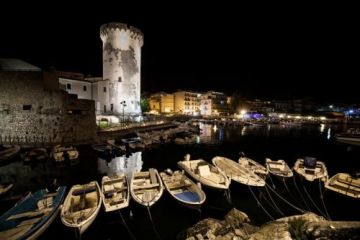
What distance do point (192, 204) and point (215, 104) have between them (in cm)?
7965

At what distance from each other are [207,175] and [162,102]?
72.4 meters

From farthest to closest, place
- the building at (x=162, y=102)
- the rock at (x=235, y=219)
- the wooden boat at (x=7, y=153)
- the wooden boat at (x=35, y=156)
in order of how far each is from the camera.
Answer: the building at (x=162, y=102)
the wooden boat at (x=35, y=156)
the wooden boat at (x=7, y=153)
the rock at (x=235, y=219)

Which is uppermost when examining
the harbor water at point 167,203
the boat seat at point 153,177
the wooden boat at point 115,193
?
the boat seat at point 153,177

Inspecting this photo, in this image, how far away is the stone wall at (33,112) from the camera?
1936 cm

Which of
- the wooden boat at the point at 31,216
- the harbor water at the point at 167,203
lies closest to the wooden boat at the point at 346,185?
the harbor water at the point at 167,203

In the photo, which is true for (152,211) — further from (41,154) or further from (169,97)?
(169,97)

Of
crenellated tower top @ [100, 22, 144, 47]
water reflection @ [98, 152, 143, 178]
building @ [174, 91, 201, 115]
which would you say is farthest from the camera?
building @ [174, 91, 201, 115]

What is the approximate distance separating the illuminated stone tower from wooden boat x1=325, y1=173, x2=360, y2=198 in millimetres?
31919

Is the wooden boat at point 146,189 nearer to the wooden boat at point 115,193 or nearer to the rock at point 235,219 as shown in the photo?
the wooden boat at point 115,193

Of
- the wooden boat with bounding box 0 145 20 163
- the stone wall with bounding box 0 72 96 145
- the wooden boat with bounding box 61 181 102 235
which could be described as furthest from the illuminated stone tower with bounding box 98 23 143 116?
the wooden boat with bounding box 61 181 102 235

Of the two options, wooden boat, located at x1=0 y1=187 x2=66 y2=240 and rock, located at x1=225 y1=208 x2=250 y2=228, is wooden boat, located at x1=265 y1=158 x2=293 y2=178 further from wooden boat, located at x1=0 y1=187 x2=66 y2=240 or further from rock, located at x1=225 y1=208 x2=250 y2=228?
wooden boat, located at x1=0 y1=187 x2=66 y2=240

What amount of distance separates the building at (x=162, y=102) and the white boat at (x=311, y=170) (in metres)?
71.2

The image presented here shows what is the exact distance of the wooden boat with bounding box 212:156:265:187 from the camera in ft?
31.9

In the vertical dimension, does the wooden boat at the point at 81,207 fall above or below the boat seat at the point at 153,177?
below
